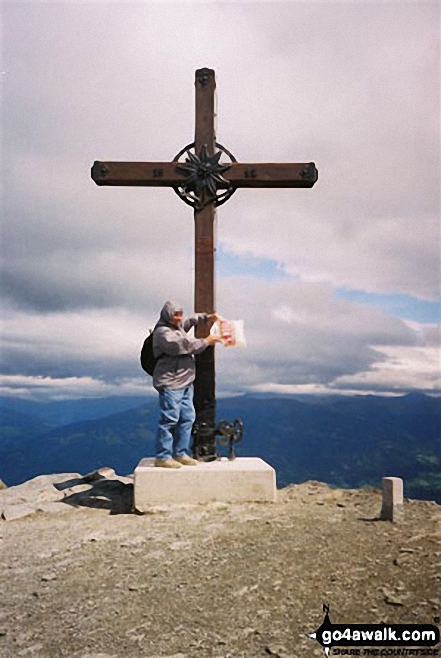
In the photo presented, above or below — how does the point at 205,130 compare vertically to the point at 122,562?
above

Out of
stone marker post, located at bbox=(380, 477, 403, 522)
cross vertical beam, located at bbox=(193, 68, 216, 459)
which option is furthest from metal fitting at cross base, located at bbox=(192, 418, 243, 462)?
stone marker post, located at bbox=(380, 477, 403, 522)

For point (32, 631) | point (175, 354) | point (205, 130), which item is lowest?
point (32, 631)

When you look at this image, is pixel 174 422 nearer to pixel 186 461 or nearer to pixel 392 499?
pixel 186 461

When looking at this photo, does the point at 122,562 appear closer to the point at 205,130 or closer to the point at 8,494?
the point at 8,494

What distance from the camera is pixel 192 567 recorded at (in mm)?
4887

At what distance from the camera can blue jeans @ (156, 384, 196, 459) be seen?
7.48m

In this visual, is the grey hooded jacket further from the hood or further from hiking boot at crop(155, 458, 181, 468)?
hiking boot at crop(155, 458, 181, 468)

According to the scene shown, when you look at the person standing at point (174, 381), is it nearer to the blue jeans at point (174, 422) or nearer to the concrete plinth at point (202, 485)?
the blue jeans at point (174, 422)

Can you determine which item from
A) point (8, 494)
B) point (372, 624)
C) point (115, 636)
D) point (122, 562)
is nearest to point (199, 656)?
point (115, 636)

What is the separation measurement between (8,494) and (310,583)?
536cm

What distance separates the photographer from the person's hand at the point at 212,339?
7.71m

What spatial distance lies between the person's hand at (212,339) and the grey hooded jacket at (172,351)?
0.07 meters

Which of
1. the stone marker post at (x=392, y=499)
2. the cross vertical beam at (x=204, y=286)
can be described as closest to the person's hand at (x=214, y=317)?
the cross vertical beam at (x=204, y=286)

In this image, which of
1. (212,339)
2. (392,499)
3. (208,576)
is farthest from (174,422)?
(208,576)
